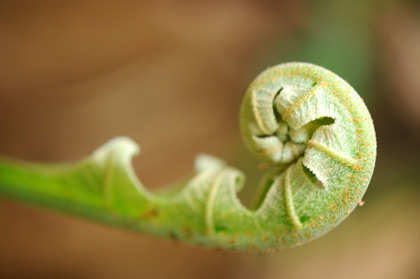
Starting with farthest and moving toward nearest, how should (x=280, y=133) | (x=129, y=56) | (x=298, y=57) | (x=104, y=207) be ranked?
(x=129, y=56) < (x=298, y=57) < (x=104, y=207) < (x=280, y=133)

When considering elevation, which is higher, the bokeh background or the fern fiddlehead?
the bokeh background

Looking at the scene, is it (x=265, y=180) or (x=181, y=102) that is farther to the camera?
(x=181, y=102)

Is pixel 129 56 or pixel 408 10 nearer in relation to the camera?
pixel 408 10

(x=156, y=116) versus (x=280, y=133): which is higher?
(x=156, y=116)

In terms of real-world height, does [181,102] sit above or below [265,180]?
above

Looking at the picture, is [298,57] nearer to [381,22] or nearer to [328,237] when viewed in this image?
[381,22]

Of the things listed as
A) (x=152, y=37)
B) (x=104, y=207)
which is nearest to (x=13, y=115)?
(x=152, y=37)
